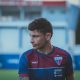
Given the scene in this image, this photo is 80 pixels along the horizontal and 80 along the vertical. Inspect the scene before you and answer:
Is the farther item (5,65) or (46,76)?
(5,65)

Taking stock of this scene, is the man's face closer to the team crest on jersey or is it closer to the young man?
the young man

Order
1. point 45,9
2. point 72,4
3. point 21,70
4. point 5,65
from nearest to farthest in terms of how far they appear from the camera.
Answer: point 21,70 < point 5,65 < point 72,4 < point 45,9

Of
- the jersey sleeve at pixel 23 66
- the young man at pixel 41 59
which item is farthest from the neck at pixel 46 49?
the jersey sleeve at pixel 23 66

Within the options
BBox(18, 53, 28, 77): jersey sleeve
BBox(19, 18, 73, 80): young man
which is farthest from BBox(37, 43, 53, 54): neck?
BBox(18, 53, 28, 77): jersey sleeve

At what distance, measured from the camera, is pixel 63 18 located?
4538cm

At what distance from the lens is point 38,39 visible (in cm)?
498

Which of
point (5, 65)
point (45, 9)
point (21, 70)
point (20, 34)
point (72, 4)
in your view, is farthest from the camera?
point (45, 9)

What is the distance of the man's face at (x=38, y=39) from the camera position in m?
4.94

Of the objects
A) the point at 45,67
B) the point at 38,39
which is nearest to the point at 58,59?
the point at 45,67

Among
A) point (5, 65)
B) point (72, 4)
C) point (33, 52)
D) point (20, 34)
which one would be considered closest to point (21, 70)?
point (33, 52)

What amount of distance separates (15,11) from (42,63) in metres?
44.8

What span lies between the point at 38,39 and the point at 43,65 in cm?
24

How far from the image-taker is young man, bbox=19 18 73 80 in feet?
16.2

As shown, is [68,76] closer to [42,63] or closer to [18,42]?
[42,63]
